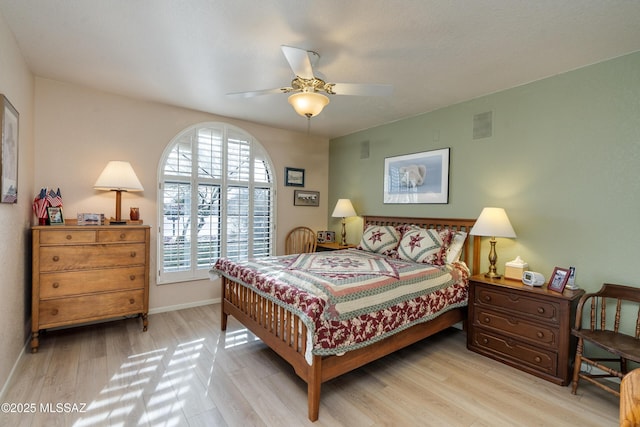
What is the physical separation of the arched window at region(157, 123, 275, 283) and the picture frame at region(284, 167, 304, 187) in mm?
269

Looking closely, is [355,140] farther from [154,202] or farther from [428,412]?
[428,412]

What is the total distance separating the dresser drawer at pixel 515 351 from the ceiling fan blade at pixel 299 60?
108 inches

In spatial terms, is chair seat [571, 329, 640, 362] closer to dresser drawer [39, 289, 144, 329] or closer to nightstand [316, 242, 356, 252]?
nightstand [316, 242, 356, 252]

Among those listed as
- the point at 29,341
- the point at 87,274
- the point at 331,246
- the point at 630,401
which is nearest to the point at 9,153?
the point at 87,274

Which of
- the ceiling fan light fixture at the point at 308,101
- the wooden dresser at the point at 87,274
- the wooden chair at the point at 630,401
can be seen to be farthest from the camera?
the wooden dresser at the point at 87,274

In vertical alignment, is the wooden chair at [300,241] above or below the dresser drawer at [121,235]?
below

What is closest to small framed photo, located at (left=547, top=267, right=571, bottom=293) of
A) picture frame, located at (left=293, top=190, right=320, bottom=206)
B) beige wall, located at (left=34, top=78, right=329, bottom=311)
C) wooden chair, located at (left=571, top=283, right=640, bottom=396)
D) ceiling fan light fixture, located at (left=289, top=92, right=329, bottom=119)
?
wooden chair, located at (left=571, top=283, right=640, bottom=396)

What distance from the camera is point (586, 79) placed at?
2.54 metres

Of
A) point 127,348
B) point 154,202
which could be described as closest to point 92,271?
point 127,348

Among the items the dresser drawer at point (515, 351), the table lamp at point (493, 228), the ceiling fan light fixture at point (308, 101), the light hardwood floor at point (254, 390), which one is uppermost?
the ceiling fan light fixture at point (308, 101)

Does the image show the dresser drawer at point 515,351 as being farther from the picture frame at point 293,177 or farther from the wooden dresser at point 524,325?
the picture frame at point 293,177

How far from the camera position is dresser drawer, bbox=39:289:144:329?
266 cm

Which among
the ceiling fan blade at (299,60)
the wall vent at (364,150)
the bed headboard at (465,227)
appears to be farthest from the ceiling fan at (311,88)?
the wall vent at (364,150)

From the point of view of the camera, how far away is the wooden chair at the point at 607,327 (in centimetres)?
207
